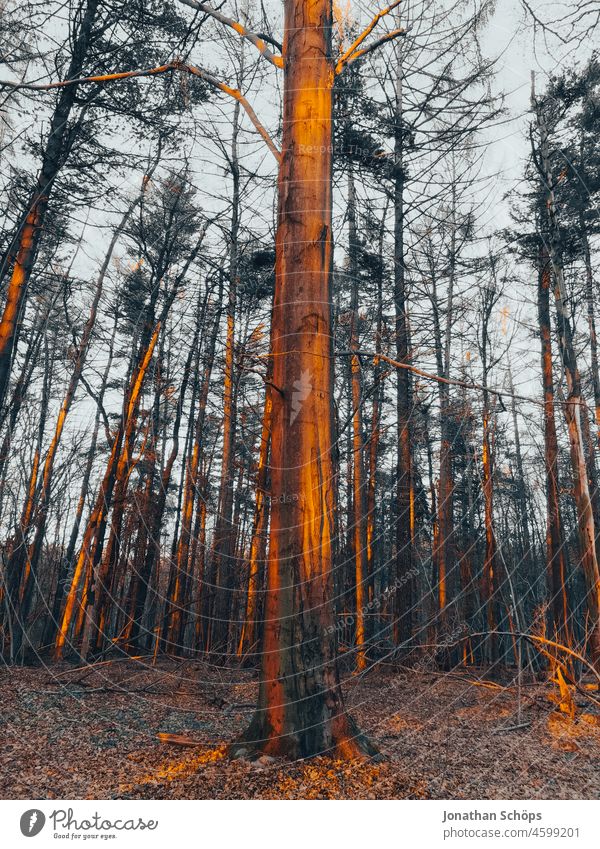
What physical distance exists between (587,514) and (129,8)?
9.19 meters

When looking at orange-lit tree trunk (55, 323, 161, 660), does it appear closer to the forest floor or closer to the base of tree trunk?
the forest floor

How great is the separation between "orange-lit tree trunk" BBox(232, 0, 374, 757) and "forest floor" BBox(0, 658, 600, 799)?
0.78 ft

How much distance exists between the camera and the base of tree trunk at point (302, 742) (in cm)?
286

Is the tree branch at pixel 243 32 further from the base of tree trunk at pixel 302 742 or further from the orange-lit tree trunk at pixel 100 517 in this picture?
the orange-lit tree trunk at pixel 100 517

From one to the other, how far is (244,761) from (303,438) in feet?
5.94

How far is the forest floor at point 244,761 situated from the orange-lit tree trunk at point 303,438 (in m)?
0.24

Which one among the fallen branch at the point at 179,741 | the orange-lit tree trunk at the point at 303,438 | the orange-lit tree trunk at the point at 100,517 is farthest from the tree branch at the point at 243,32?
the orange-lit tree trunk at the point at 100,517

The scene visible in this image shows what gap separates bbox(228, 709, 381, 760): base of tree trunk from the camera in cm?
286

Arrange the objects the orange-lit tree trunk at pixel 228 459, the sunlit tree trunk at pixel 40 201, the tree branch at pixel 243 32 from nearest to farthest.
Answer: the tree branch at pixel 243 32
the sunlit tree trunk at pixel 40 201
the orange-lit tree trunk at pixel 228 459

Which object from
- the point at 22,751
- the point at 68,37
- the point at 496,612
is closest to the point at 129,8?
the point at 68,37

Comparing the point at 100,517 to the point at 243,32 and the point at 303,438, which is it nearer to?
the point at 303,438

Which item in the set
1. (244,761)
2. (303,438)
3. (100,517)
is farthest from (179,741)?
(100,517)

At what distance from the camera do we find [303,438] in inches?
128

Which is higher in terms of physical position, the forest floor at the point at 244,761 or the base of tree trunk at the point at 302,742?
the base of tree trunk at the point at 302,742
